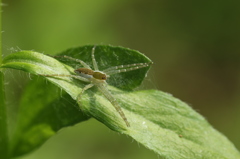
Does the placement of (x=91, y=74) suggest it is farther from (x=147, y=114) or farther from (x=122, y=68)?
(x=147, y=114)

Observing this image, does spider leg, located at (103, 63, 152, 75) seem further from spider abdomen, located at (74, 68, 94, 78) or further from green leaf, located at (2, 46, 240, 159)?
spider abdomen, located at (74, 68, 94, 78)

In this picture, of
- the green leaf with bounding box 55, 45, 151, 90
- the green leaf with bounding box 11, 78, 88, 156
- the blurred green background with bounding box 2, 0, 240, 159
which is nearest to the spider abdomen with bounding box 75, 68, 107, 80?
the green leaf with bounding box 55, 45, 151, 90

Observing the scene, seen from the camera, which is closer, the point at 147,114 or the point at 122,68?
the point at 147,114

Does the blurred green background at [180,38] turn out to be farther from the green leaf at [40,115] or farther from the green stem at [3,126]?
the green stem at [3,126]

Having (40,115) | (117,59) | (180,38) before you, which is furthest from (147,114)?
(180,38)

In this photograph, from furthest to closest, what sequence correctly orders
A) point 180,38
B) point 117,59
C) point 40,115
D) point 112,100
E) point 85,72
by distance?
point 180,38, point 85,72, point 40,115, point 117,59, point 112,100

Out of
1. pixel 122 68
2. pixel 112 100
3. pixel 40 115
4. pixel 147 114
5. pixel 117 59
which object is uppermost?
pixel 117 59

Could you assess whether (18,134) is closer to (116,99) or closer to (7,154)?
(7,154)

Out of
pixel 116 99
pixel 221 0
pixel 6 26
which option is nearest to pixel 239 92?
pixel 221 0

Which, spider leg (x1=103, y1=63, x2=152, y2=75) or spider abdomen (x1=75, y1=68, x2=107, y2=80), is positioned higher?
spider leg (x1=103, y1=63, x2=152, y2=75)

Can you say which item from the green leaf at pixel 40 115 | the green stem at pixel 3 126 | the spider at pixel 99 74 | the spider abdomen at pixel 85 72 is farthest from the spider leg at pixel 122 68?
the green stem at pixel 3 126
